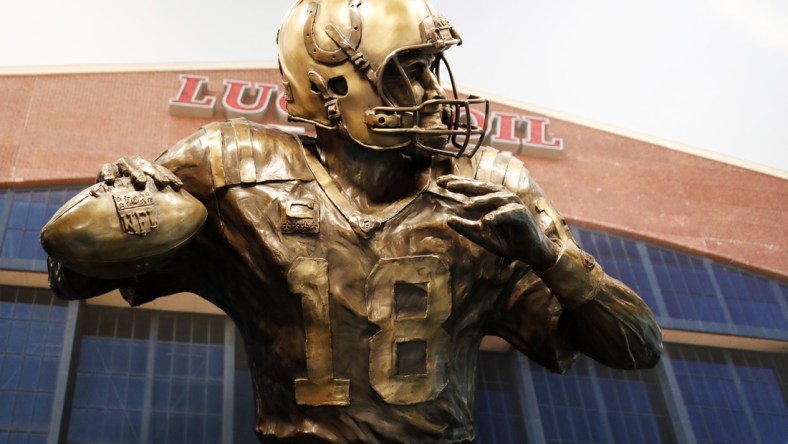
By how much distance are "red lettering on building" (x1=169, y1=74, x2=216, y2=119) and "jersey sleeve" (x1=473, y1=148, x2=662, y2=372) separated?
8.31m

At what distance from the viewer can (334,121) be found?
309 centimetres

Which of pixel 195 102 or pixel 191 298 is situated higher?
pixel 195 102

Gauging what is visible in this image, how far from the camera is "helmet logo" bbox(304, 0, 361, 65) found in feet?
9.94

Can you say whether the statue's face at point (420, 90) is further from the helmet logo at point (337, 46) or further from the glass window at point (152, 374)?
the glass window at point (152, 374)

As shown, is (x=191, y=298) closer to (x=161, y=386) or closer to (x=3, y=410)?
(x=161, y=386)

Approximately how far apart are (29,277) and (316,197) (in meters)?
6.59

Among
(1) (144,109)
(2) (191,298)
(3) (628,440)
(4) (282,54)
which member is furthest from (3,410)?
(4) (282,54)

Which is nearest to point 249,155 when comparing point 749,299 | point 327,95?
point 327,95

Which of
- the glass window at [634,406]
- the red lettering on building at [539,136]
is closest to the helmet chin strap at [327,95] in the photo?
the glass window at [634,406]

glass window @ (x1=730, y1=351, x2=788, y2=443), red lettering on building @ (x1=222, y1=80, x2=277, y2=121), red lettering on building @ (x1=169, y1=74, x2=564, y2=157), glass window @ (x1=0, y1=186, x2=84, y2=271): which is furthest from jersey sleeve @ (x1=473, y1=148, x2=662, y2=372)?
glass window @ (x1=730, y1=351, x2=788, y2=443)

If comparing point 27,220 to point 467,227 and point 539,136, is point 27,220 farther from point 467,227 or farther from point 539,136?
point 467,227

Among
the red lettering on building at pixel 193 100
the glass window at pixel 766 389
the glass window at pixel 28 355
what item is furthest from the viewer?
the red lettering on building at pixel 193 100

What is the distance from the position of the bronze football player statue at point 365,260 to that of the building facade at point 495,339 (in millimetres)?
5936

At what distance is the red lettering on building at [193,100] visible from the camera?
11211mm
